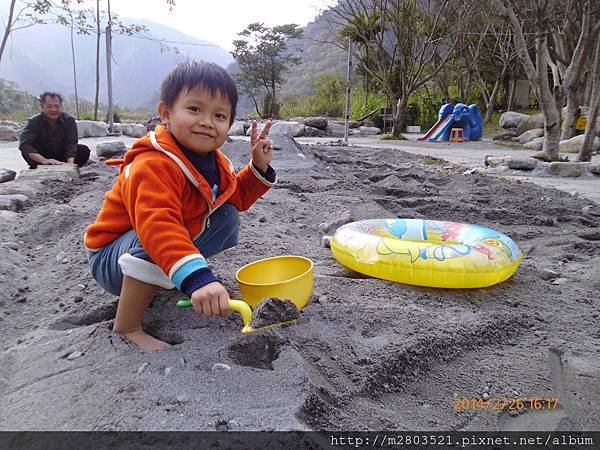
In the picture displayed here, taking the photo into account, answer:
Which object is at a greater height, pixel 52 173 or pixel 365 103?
pixel 365 103

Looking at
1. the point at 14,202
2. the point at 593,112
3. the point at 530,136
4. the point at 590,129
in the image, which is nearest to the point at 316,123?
the point at 530,136

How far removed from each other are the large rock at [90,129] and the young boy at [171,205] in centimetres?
1013

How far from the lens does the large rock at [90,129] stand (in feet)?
34.6

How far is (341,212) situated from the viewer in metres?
3.18

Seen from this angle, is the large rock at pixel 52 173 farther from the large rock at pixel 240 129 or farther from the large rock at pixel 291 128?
the large rock at pixel 240 129

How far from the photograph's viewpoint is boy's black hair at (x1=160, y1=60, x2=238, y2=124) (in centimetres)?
139

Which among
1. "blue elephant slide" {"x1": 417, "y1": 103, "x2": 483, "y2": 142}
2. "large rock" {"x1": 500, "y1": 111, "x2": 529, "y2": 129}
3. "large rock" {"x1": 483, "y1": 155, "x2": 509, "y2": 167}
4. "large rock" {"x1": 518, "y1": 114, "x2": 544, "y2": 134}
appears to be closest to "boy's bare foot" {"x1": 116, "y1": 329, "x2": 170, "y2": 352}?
"large rock" {"x1": 483, "y1": 155, "x2": 509, "y2": 167}

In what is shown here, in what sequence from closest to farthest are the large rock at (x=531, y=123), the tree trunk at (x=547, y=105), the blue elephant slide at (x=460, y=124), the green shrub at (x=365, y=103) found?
1. the tree trunk at (x=547, y=105)
2. the blue elephant slide at (x=460, y=124)
3. the large rock at (x=531, y=123)
4. the green shrub at (x=365, y=103)

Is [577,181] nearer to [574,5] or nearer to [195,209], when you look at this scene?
[574,5]

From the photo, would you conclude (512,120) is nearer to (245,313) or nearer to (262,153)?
(262,153)

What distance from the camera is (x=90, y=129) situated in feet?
35.3

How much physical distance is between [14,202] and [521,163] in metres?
5.17

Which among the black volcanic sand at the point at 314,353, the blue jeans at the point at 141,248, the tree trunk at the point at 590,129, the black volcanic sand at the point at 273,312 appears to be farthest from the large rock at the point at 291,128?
the black volcanic sand at the point at 273,312

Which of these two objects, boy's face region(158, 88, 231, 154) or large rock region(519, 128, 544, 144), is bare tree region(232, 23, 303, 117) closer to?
large rock region(519, 128, 544, 144)
